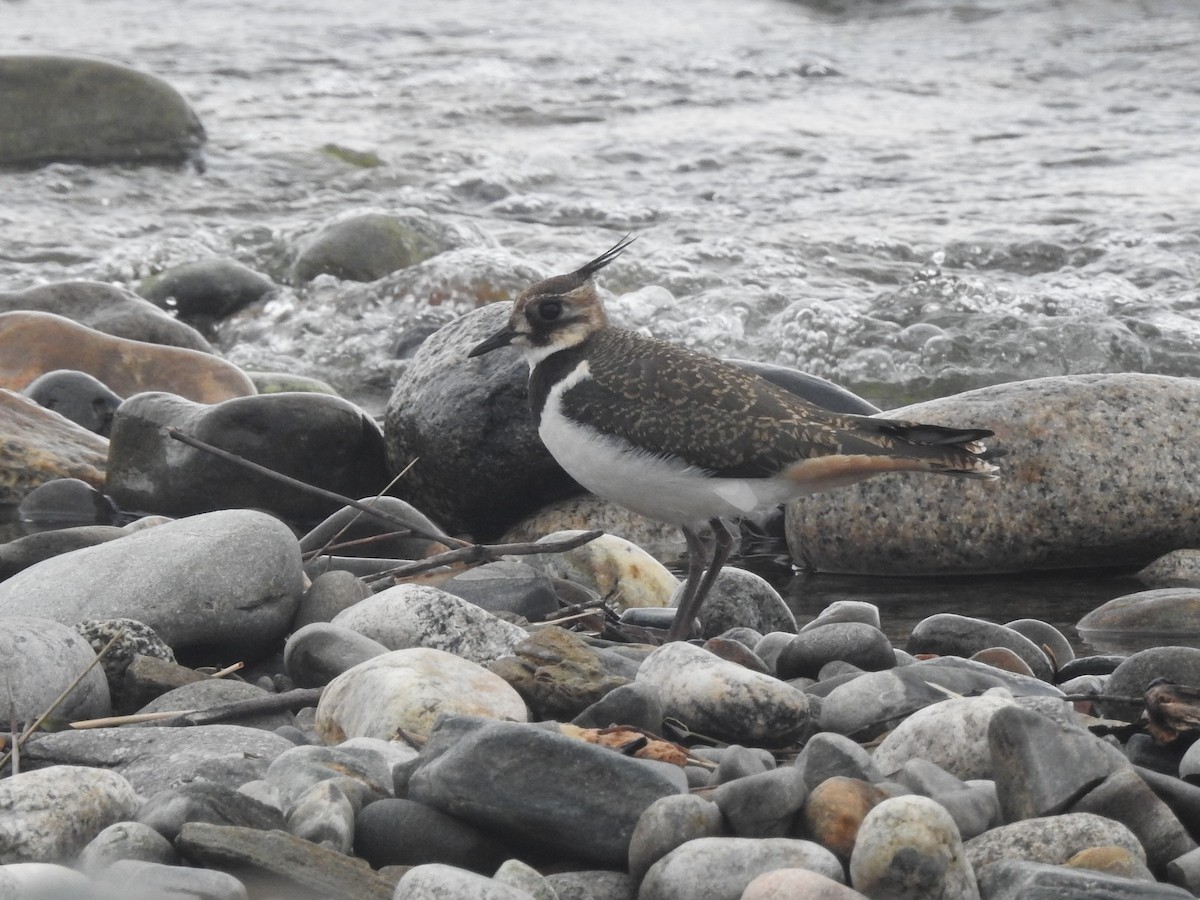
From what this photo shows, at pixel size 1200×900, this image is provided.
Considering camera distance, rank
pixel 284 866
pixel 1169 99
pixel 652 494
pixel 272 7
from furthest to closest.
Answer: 1. pixel 272 7
2. pixel 1169 99
3. pixel 652 494
4. pixel 284 866

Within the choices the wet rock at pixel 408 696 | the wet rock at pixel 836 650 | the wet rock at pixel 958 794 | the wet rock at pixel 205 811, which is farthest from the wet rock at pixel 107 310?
the wet rock at pixel 958 794

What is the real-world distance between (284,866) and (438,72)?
719 inches

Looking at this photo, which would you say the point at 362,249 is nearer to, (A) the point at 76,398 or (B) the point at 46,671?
(A) the point at 76,398

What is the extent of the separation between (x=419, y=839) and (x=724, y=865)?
2.06ft

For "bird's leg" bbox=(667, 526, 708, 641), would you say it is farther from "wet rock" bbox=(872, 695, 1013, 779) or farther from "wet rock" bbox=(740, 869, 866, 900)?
"wet rock" bbox=(740, 869, 866, 900)

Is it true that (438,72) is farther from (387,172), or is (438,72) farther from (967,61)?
(967,61)

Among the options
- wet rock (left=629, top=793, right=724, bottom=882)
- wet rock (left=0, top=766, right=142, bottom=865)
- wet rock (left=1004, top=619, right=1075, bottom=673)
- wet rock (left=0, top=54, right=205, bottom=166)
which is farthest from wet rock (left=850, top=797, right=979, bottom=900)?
wet rock (left=0, top=54, right=205, bottom=166)

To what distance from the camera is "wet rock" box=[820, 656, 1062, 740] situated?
151 inches

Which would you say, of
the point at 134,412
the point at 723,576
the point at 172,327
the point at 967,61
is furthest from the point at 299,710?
the point at 967,61

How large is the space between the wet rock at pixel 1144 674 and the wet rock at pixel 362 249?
9.09m

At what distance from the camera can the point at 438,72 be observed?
2002cm

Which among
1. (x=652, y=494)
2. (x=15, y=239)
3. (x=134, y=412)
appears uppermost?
(x=652, y=494)

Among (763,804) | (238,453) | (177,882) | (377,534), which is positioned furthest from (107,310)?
(763,804)

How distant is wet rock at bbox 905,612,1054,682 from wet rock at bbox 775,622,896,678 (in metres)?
0.55
